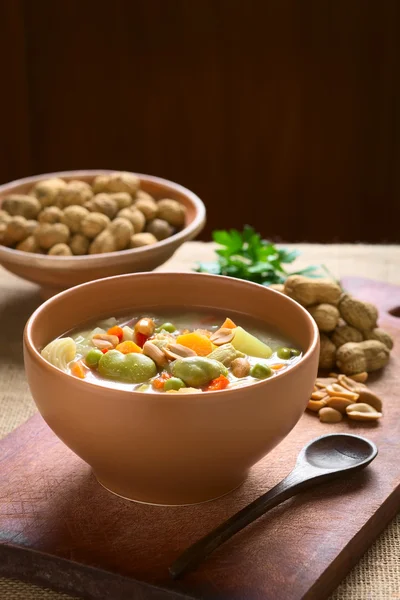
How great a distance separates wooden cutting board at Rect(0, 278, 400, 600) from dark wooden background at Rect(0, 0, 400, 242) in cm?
317

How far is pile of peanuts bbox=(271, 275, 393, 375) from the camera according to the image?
196 centimetres

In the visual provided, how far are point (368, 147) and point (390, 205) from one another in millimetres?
328

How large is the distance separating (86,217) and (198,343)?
99 cm

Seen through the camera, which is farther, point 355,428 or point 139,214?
point 139,214

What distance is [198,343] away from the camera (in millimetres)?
1558

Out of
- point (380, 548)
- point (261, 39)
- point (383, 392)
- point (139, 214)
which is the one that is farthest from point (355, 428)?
point (261, 39)

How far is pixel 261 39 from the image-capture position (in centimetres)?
445

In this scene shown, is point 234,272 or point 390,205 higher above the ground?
point 234,272

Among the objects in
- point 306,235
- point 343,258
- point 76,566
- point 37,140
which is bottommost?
point 306,235

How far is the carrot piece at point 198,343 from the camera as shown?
1.55 meters

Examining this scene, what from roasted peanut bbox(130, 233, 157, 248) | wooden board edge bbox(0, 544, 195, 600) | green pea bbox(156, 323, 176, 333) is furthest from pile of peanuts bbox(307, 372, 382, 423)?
roasted peanut bbox(130, 233, 157, 248)

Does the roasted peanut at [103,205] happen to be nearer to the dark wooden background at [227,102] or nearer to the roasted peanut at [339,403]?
the roasted peanut at [339,403]

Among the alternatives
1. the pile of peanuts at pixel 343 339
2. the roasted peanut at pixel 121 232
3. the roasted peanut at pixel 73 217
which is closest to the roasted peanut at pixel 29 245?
the roasted peanut at pixel 73 217

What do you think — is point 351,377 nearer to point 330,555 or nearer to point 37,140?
point 330,555
